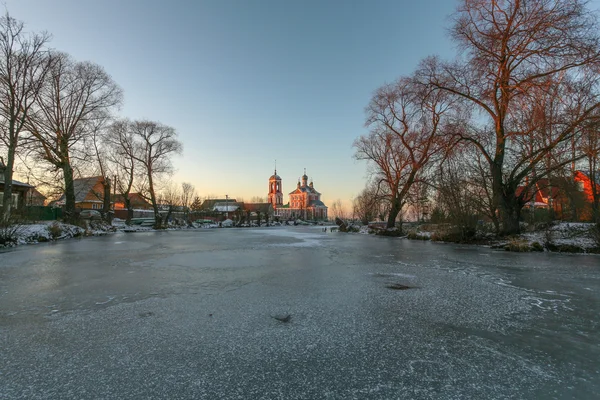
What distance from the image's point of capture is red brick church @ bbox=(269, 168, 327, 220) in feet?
449

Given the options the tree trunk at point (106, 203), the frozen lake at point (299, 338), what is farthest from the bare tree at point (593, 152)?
the tree trunk at point (106, 203)

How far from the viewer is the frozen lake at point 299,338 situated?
2512 millimetres

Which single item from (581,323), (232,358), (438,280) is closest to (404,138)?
(438,280)

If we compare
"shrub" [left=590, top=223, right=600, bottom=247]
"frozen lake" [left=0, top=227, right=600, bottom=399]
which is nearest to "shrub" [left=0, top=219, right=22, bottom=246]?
"frozen lake" [left=0, top=227, right=600, bottom=399]

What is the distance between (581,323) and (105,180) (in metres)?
40.6

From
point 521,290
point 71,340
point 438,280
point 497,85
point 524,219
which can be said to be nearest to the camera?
point 71,340

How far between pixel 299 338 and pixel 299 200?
140 m

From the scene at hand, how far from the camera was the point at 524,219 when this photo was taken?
882 inches

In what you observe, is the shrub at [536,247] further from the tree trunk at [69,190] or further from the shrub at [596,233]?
the tree trunk at [69,190]

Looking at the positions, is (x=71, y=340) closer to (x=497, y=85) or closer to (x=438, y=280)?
(x=438, y=280)

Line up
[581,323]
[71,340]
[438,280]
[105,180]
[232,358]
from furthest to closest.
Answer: [105,180], [438,280], [581,323], [71,340], [232,358]

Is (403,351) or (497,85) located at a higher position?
(497,85)

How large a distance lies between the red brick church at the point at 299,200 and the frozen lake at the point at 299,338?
12705 centimetres

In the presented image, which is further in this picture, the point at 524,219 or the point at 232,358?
the point at 524,219
